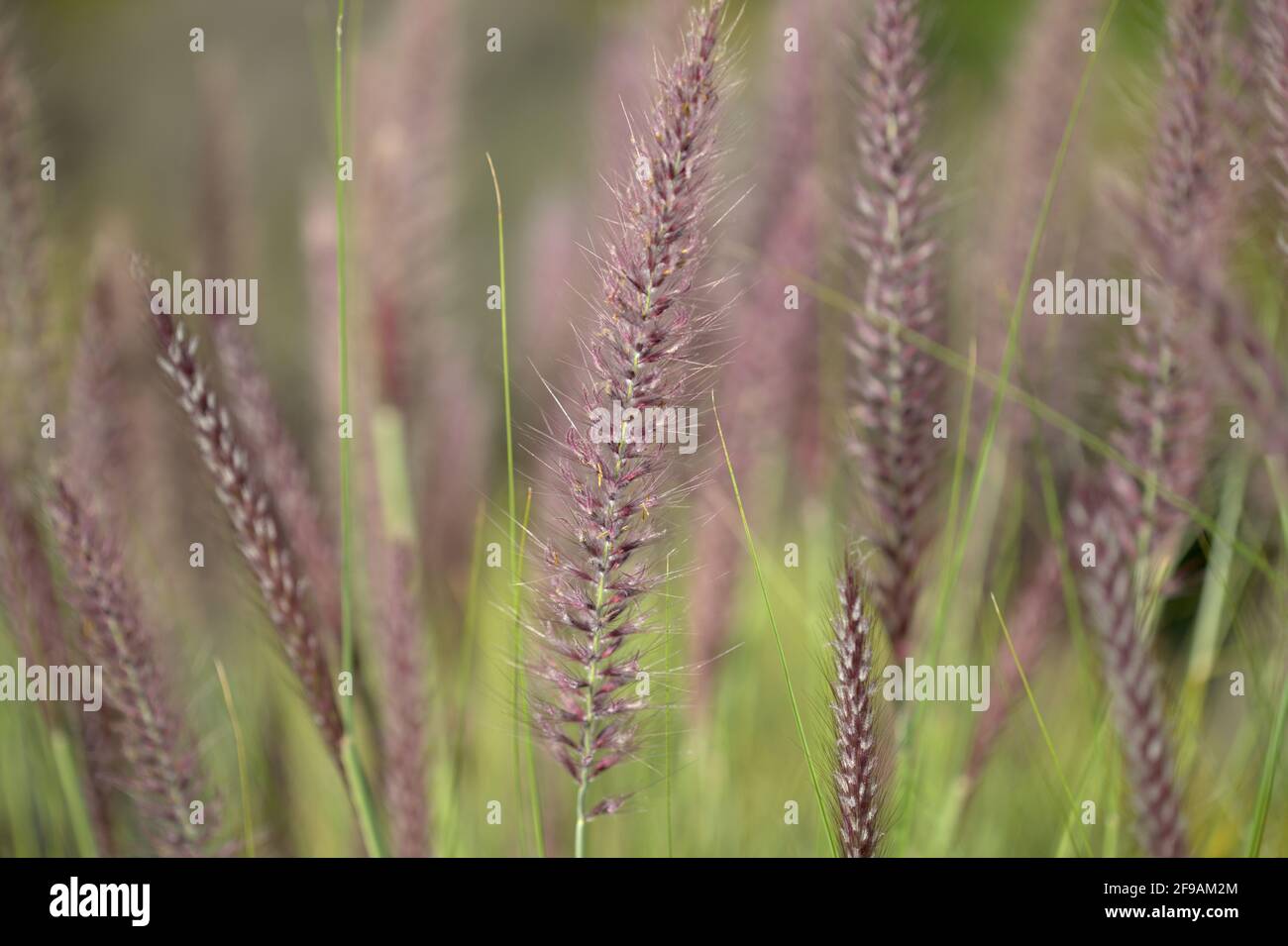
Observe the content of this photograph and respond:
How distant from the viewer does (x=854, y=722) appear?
32.9 inches

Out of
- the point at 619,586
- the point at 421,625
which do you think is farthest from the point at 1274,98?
the point at 421,625

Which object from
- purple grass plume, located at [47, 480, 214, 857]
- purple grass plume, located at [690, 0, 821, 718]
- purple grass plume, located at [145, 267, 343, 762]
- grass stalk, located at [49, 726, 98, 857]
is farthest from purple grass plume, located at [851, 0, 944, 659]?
grass stalk, located at [49, 726, 98, 857]

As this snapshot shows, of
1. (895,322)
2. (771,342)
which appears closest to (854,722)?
(895,322)

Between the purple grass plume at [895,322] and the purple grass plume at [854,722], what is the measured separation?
280 mm

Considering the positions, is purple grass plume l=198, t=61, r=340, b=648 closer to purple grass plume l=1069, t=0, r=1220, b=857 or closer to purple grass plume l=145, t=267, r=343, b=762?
purple grass plume l=145, t=267, r=343, b=762

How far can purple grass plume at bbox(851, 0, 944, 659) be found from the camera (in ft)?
3.61

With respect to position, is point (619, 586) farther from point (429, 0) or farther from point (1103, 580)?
point (429, 0)

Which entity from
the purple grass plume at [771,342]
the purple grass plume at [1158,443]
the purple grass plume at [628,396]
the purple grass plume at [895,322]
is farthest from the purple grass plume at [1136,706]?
the purple grass plume at [771,342]

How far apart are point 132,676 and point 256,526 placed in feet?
0.64

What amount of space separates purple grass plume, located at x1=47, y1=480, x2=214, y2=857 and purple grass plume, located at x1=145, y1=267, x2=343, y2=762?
12 cm

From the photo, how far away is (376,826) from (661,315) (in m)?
0.56

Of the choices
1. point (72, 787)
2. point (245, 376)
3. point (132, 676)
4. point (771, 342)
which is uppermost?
point (771, 342)

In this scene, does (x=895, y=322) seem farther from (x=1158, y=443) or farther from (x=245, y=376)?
(x=245, y=376)
